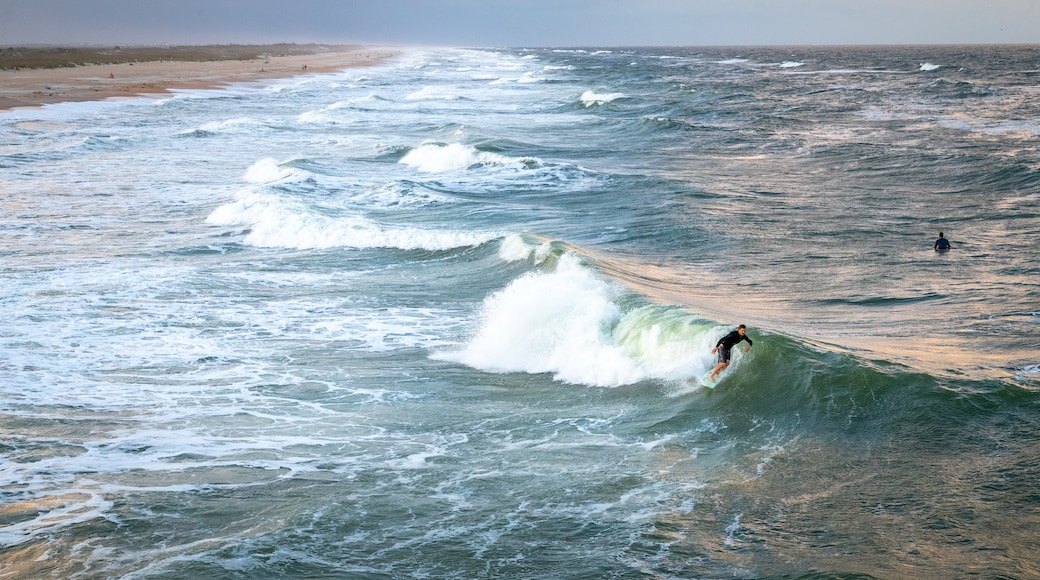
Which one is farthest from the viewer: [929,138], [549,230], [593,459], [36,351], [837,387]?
[929,138]

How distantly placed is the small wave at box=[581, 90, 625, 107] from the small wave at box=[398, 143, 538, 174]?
85.5 feet

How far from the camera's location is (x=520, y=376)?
13.2 metres

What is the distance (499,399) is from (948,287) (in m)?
8.66


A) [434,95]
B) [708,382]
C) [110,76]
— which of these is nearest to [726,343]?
[708,382]

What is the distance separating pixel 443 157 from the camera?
33.9 metres

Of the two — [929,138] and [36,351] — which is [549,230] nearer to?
[36,351]

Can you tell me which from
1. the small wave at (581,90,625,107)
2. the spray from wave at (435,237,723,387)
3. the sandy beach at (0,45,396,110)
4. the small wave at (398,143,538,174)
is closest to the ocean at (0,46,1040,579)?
the spray from wave at (435,237,723,387)

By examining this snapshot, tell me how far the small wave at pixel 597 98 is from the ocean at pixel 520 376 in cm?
3132

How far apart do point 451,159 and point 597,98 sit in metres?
31.1

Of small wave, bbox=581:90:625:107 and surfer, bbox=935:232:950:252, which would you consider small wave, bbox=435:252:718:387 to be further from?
small wave, bbox=581:90:625:107

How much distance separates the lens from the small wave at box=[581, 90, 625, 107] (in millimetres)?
59969

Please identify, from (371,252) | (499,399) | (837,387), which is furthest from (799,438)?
(371,252)

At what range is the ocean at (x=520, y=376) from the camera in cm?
835

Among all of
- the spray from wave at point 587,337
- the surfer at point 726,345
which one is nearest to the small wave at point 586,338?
the spray from wave at point 587,337
